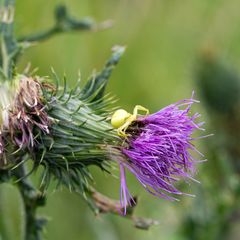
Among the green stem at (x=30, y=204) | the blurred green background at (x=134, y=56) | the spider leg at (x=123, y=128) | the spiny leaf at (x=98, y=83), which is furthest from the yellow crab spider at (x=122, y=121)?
the blurred green background at (x=134, y=56)

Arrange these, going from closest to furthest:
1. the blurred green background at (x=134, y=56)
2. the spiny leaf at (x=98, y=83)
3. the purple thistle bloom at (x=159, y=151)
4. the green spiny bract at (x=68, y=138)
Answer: the purple thistle bloom at (x=159, y=151)
the green spiny bract at (x=68, y=138)
the spiny leaf at (x=98, y=83)
the blurred green background at (x=134, y=56)

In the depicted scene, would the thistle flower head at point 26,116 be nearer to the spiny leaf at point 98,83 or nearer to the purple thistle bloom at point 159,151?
the spiny leaf at point 98,83

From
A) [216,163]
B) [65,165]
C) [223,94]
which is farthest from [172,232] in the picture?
[65,165]

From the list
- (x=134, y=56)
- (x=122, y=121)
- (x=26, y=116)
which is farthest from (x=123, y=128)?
(x=134, y=56)

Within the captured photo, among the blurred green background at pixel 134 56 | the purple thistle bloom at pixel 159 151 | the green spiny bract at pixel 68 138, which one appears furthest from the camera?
the blurred green background at pixel 134 56

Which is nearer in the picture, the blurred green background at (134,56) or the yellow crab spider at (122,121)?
the yellow crab spider at (122,121)

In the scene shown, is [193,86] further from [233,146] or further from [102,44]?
[102,44]
